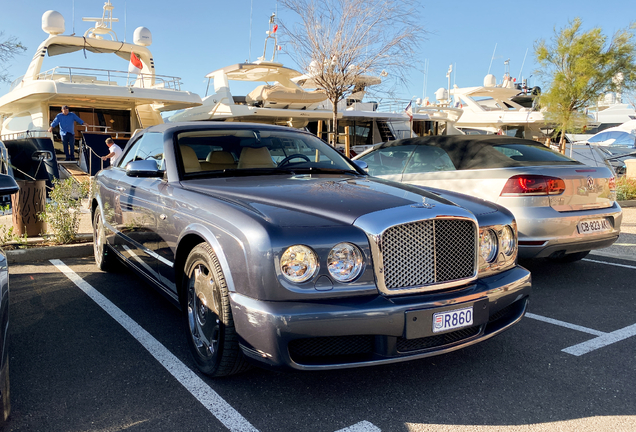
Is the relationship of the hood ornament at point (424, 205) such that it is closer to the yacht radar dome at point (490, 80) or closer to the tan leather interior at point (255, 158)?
the tan leather interior at point (255, 158)

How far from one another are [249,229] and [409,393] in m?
1.32

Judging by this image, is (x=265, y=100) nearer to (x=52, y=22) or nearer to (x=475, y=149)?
(x=52, y=22)

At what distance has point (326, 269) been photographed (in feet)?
8.44

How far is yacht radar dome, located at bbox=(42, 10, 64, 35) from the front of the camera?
18922 mm

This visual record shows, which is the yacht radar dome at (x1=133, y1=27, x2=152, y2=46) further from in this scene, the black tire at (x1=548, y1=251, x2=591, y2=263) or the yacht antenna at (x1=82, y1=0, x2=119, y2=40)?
the black tire at (x1=548, y1=251, x2=591, y2=263)

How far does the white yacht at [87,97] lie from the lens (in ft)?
53.7

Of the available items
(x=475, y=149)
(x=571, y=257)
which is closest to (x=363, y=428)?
(x=475, y=149)

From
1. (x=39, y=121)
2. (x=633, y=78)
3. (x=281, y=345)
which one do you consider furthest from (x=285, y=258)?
(x=39, y=121)

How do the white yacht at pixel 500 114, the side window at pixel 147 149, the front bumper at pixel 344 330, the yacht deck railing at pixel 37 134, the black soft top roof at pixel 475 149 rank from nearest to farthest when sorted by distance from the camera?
the front bumper at pixel 344 330, the side window at pixel 147 149, the black soft top roof at pixel 475 149, the yacht deck railing at pixel 37 134, the white yacht at pixel 500 114

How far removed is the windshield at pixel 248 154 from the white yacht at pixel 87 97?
492 inches

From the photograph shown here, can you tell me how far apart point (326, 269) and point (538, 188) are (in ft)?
10.8

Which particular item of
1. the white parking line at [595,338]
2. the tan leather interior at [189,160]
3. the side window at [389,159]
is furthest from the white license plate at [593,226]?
the tan leather interior at [189,160]

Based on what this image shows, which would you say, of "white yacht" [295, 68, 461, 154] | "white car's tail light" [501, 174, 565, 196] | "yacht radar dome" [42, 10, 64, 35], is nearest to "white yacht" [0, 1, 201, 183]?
"yacht radar dome" [42, 10, 64, 35]

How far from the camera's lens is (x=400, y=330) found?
257 centimetres
